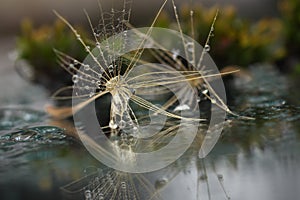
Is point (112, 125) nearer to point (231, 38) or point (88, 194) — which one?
point (88, 194)

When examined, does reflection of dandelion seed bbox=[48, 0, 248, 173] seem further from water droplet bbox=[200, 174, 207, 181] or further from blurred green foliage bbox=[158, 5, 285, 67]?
blurred green foliage bbox=[158, 5, 285, 67]

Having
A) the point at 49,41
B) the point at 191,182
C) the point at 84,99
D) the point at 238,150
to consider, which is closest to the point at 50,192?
the point at 191,182

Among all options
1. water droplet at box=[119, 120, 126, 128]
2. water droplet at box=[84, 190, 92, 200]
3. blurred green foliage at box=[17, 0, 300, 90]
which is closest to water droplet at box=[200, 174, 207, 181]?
water droplet at box=[84, 190, 92, 200]

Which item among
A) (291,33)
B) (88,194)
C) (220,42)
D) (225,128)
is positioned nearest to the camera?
(88,194)

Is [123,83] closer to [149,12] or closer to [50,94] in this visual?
[50,94]

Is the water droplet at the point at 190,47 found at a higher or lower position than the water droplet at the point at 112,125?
higher

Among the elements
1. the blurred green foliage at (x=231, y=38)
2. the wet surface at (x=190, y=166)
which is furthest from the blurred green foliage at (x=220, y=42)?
the wet surface at (x=190, y=166)

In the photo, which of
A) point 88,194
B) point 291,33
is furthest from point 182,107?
point 291,33

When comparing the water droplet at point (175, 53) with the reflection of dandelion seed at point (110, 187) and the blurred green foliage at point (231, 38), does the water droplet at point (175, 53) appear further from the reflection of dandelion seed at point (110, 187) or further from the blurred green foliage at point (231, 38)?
the reflection of dandelion seed at point (110, 187)

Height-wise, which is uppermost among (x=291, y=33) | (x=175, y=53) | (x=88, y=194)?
(x=291, y=33)
